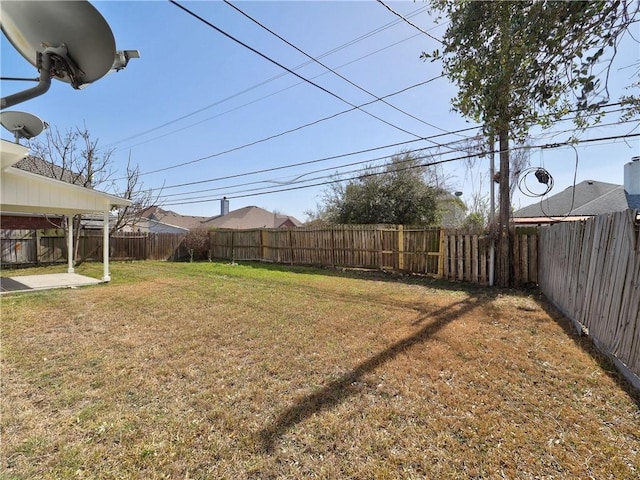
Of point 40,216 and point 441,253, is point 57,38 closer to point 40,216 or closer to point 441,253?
point 441,253

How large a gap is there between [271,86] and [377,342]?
1027cm

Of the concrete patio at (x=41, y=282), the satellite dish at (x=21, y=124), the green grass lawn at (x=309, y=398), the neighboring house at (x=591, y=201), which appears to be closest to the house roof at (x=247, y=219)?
the concrete patio at (x=41, y=282)

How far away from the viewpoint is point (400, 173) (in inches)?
571

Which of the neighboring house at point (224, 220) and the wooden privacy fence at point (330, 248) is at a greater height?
the neighboring house at point (224, 220)

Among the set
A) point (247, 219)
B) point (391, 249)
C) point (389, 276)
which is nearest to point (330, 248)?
point (391, 249)

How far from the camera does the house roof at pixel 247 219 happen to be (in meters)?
33.0

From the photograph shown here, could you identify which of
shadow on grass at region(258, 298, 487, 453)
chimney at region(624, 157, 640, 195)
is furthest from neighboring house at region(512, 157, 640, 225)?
shadow on grass at region(258, 298, 487, 453)

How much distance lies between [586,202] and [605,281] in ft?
54.2

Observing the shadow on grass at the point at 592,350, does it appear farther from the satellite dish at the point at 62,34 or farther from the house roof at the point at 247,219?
the house roof at the point at 247,219

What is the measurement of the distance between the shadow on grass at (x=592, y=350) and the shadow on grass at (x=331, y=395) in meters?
1.74

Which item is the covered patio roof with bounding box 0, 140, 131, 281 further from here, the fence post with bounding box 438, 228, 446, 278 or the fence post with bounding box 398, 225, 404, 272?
the fence post with bounding box 438, 228, 446, 278

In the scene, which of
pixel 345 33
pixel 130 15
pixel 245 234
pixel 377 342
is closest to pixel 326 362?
pixel 377 342

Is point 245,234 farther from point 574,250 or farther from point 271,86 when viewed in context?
point 574,250

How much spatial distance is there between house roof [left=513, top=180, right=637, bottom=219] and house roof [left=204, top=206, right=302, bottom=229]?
941 inches
